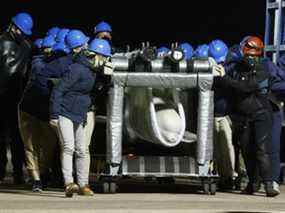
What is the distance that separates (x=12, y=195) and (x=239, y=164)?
3.41 m

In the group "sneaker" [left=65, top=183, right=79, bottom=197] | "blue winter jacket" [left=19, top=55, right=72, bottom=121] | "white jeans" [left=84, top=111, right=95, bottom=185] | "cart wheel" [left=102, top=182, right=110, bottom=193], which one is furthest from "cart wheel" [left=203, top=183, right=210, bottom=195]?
"blue winter jacket" [left=19, top=55, right=72, bottom=121]

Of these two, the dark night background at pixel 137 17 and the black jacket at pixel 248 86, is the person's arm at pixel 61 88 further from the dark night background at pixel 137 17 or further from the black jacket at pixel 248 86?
the dark night background at pixel 137 17

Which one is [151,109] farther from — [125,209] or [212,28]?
[212,28]

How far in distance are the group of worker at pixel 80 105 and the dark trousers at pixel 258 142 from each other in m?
0.01

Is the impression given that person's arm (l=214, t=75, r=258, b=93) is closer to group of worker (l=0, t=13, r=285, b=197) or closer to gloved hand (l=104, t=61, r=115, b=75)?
group of worker (l=0, t=13, r=285, b=197)

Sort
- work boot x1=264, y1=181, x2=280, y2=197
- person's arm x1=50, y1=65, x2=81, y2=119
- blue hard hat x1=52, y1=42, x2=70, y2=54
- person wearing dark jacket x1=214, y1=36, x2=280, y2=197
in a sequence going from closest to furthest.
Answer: person's arm x1=50, y1=65, x2=81, y2=119
blue hard hat x1=52, y1=42, x2=70, y2=54
person wearing dark jacket x1=214, y1=36, x2=280, y2=197
work boot x1=264, y1=181, x2=280, y2=197

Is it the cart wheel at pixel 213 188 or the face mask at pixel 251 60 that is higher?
the face mask at pixel 251 60

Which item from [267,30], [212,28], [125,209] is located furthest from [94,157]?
[212,28]

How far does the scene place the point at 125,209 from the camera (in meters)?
11.4

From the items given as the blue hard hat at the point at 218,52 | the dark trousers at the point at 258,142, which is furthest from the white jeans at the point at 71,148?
the blue hard hat at the point at 218,52

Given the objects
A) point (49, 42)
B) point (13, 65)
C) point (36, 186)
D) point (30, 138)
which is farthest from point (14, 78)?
point (36, 186)

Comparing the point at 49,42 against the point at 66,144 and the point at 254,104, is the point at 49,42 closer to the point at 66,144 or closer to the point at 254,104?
the point at 66,144

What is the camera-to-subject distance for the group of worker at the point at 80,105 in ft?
41.3

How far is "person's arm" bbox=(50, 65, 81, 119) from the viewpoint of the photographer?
40.7 ft
